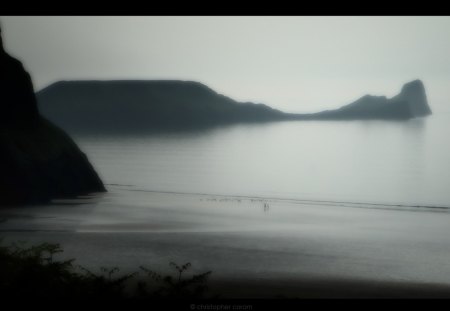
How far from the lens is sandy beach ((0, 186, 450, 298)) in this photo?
3.77 meters

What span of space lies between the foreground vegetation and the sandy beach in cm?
7

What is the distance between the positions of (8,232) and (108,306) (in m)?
0.94

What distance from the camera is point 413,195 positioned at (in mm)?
4121

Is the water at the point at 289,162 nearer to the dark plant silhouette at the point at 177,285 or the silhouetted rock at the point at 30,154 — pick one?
the silhouetted rock at the point at 30,154

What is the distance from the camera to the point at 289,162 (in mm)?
4207

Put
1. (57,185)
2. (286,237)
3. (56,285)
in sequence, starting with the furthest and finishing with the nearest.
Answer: (57,185)
(286,237)
(56,285)

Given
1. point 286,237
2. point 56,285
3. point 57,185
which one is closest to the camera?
point 56,285

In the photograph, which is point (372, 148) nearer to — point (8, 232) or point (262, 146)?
point (262, 146)

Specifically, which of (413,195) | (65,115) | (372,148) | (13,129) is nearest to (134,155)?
(65,115)

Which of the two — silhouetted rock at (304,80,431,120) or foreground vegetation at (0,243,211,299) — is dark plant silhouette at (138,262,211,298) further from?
silhouetted rock at (304,80,431,120)

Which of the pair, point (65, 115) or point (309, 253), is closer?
point (309, 253)

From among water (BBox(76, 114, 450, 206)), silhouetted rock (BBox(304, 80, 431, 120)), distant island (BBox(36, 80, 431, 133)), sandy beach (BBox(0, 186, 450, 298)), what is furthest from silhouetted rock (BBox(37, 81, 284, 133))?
sandy beach (BBox(0, 186, 450, 298))

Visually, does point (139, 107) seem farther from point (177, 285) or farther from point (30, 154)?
point (177, 285)

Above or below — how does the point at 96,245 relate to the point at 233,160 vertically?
below
